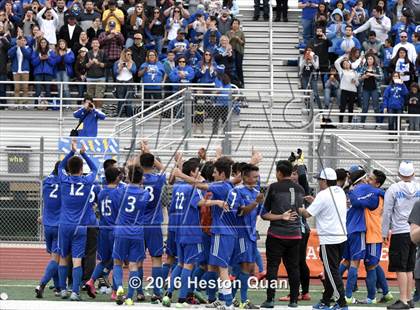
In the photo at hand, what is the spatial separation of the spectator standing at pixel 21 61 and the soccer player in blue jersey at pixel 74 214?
1000 centimetres

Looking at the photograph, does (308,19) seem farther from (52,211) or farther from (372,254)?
(52,211)

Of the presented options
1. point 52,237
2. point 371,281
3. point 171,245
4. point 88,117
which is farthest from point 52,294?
point 88,117

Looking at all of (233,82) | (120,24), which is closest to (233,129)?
(233,82)

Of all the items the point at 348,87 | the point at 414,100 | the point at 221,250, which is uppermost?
the point at 348,87

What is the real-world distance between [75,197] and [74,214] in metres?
0.21

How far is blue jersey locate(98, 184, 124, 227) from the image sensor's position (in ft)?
53.4

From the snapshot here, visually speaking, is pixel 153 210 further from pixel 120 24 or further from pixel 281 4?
pixel 281 4

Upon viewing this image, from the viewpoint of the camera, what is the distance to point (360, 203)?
56.4 ft

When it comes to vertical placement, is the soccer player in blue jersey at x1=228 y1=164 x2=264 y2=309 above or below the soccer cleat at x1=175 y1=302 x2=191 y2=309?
above

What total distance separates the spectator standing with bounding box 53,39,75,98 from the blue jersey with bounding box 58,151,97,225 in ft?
33.3

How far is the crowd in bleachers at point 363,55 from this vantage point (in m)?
25.8

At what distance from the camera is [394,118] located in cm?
2550

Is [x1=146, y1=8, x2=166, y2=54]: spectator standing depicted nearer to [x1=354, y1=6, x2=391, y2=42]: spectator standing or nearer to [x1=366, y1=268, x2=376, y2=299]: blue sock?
[x1=354, y1=6, x2=391, y2=42]: spectator standing

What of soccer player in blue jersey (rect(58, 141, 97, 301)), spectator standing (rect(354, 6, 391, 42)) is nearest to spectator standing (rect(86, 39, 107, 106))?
spectator standing (rect(354, 6, 391, 42))
